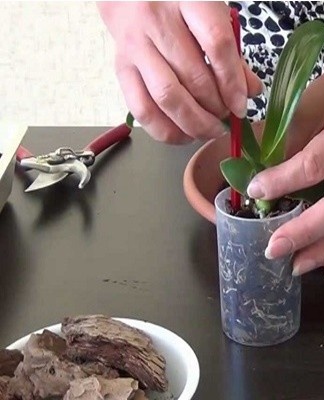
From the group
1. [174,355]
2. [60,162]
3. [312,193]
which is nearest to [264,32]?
[60,162]

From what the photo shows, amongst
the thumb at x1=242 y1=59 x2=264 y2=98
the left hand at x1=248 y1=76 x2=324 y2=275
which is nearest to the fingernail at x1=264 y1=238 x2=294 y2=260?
the left hand at x1=248 y1=76 x2=324 y2=275

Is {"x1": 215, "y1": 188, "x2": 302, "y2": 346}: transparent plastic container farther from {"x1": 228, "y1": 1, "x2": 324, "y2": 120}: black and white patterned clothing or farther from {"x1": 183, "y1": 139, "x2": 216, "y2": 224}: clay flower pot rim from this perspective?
{"x1": 228, "y1": 1, "x2": 324, "y2": 120}: black and white patterned clothing

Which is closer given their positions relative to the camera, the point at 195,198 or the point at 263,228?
the point at 263,228

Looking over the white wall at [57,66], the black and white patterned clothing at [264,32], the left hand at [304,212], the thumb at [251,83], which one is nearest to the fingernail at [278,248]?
the left hand at [304,212]

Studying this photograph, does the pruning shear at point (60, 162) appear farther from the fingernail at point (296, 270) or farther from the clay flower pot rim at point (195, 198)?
the fingernail at point (296, 270)

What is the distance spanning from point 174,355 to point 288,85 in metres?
0.19

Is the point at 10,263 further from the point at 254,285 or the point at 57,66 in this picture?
the point at 57,66

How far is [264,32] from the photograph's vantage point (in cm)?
106

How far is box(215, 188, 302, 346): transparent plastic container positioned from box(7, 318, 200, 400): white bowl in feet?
0.19

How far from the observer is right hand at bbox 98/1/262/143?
60 cm

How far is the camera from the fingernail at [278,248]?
604 mm

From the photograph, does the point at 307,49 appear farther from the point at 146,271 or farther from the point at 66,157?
the point at 66,157

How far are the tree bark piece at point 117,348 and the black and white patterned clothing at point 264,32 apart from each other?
1.63ft

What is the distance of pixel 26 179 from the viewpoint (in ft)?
2.85
